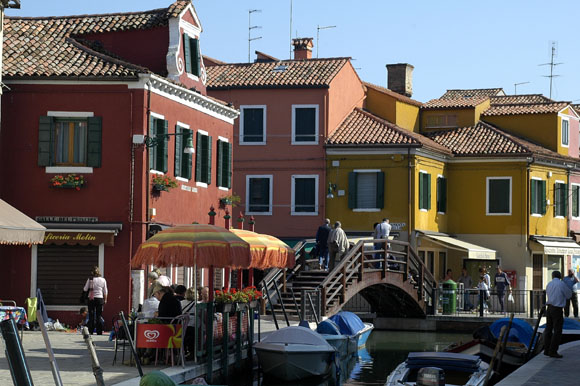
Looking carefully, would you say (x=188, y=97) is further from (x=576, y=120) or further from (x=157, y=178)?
(x=576, y=120)

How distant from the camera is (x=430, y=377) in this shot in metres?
19.0

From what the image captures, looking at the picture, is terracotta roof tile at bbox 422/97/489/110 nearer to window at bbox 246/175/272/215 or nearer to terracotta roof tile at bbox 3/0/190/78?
window at bbox 246/175/272/215

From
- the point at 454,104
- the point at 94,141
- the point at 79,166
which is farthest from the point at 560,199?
the point at 79,166

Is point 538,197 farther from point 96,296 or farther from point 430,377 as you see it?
point 430,377

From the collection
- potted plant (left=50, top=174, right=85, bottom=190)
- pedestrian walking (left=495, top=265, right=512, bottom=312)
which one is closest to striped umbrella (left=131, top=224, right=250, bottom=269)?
potted plant (left=50, top=174, right=85, bottom=190)

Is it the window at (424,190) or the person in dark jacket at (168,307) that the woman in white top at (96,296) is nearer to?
the person in dark jacket at (168,307)

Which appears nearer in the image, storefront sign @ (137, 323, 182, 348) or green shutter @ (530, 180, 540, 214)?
storefront sign @ (137, 323, 182, 348)

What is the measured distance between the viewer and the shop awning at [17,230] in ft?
61.5

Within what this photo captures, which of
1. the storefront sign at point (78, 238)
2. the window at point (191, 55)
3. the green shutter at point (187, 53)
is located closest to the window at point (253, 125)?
the window at point (191, 55)

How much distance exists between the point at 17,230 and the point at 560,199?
34.9 metres

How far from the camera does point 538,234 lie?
158 feet

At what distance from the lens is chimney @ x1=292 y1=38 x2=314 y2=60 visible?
169 ft

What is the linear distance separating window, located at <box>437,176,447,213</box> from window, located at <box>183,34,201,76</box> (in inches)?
653

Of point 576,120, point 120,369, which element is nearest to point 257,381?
point 120,369
